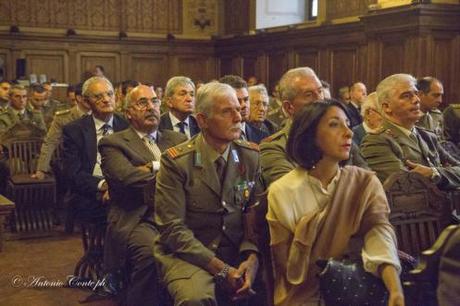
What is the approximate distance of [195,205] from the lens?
304cm

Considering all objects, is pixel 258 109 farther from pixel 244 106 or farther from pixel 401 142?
pixel 401 142

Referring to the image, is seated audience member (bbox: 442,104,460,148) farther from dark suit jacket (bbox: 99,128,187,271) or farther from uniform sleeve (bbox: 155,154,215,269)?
uniform sleeve (bbox: 155,154,215,269)

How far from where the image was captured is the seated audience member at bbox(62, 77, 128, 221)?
14.6ft

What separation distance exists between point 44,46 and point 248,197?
10.6 metres

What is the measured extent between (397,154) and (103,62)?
10.5m

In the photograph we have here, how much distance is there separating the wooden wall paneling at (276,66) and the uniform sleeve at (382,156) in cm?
818

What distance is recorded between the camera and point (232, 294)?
2.87m

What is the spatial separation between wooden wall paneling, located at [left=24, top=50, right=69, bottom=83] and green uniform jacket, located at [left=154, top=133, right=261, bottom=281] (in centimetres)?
1025

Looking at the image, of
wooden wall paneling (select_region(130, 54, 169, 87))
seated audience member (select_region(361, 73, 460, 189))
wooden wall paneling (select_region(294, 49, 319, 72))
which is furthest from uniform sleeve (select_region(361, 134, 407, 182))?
wooden wall paneling (select_region(130, 54, 169, 87))

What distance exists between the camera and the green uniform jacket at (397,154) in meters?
3.62

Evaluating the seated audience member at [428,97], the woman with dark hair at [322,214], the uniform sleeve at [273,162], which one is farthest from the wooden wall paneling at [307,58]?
the woman with dark hair at [322,214]

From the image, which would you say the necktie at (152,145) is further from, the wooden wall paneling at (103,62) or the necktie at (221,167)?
the wooden wall paneling at (103,62)

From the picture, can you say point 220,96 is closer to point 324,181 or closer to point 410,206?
point 324,181

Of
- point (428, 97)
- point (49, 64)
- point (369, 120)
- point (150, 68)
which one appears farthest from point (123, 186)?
point (150, 68)
